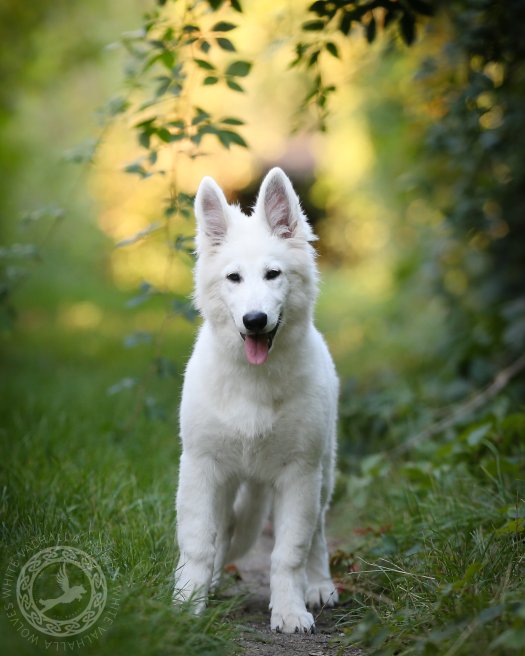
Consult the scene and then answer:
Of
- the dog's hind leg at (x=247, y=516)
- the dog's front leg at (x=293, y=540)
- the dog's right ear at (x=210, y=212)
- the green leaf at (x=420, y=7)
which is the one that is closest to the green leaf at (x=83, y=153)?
the dog's right ear at (x=210, y=212)

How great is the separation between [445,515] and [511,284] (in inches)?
124

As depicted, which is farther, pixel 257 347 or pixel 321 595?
pixel 321 595

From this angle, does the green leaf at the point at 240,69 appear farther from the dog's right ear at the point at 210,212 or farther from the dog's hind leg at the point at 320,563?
the dog's hind leg at the point at 320,563

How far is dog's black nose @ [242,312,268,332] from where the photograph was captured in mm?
3348

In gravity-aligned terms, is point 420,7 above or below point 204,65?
above

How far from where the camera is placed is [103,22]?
41.2ft

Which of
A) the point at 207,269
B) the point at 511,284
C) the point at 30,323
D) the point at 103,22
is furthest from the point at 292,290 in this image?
the point at 103,22

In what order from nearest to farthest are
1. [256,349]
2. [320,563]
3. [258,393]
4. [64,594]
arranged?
1. [64,594]
2. [256,349]
3. [258,393]
4. [320,563]

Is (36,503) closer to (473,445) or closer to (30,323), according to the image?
(473,445)

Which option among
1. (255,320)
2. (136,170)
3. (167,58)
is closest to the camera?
(255,320)

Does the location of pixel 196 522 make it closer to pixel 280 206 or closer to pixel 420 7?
pixel 280 206

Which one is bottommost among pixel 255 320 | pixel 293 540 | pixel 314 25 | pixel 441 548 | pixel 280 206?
pixel 441 548

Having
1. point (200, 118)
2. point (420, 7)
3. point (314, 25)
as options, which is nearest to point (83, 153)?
point (200, 118)

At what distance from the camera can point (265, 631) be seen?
3453mm
